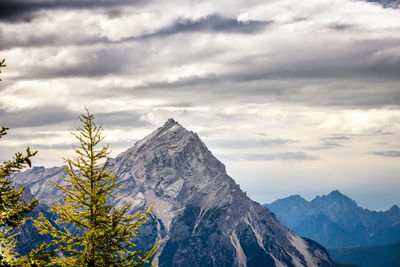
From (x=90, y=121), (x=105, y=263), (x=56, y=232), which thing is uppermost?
(x=90, y=121)

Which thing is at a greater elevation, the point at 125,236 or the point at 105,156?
the point at 105,156

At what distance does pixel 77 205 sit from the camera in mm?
39312

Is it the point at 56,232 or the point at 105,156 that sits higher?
the point at 105,156

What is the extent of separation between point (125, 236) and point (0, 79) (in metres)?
17.2

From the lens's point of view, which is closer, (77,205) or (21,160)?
(21,160)

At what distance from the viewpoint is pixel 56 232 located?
36812 millimetres

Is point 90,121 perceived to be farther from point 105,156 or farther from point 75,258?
point 75,258

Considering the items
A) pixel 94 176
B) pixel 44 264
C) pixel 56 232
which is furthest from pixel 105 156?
pixel 44 264

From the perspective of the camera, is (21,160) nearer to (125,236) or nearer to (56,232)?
(56,232)

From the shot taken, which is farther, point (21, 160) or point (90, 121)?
point (90, 121)

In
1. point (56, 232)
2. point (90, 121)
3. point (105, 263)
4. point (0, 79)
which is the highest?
point (0, 79)

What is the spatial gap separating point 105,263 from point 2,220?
934cm

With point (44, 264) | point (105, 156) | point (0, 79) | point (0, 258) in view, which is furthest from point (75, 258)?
point (0, 79)

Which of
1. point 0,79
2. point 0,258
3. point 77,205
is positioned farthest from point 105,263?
point 0,79
